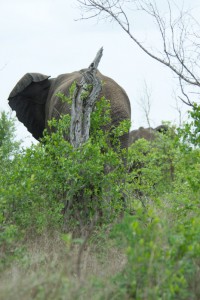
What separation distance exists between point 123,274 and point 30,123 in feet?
31.3

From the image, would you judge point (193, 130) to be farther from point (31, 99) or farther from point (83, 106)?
point (31, 99)

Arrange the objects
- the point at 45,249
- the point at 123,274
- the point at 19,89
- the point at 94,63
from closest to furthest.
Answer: the point at 123,274, the point at 45,249, the point at 94,63, the point at 19,89

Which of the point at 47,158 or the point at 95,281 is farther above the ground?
the point at 47,158

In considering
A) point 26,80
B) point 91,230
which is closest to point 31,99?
point 26,80

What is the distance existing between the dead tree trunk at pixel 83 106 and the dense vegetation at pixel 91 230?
5.2 inches

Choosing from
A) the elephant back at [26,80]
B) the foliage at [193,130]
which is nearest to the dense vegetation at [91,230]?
the foliage at [193,130]

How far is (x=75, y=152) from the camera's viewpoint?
6.97m

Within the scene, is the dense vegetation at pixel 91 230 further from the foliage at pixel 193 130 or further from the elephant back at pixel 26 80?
the elephant back at pixel 26 80

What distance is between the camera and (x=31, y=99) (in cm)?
1323

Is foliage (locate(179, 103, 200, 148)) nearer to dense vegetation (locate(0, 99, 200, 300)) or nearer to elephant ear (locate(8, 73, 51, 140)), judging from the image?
dense vegetation (locate(0, 99, 200, 300))

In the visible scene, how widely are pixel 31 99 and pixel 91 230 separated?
354 inches

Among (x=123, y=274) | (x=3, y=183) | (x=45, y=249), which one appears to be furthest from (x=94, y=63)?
(x=123, y=274)

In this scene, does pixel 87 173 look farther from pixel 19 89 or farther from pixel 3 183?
pixel 19 89

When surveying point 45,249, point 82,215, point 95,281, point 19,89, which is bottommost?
point 95,281
